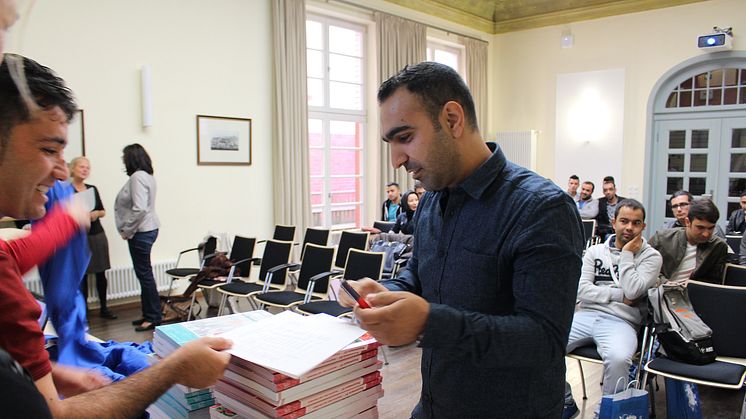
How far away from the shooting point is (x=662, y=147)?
30.8 feet

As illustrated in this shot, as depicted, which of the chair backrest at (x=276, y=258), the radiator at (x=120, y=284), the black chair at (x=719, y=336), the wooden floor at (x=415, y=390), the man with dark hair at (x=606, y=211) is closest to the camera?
the black chair at (x=719, y=336)

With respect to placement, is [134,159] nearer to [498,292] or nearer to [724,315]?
[498,292]

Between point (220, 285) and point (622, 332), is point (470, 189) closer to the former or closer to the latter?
point (622, 332)

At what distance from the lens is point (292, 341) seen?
1.26m

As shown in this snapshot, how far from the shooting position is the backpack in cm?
304

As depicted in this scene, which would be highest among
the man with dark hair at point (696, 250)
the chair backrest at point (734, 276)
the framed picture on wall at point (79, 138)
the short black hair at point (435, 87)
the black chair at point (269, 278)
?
the framed picture on wall at point (79, 138)

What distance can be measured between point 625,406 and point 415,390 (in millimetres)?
1586

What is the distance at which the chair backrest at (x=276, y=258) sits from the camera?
17.2 ft

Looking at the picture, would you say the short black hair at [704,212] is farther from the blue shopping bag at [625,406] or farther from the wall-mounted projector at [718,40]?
the wall-mounted projector at [718,40]

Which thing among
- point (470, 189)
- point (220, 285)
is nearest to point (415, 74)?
point (470, 189)

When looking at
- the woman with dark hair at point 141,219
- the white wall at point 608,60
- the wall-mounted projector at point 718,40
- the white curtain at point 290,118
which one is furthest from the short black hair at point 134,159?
the wall-mounted projector at point 718,40

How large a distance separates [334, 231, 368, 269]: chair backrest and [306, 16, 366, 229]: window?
2.61 m

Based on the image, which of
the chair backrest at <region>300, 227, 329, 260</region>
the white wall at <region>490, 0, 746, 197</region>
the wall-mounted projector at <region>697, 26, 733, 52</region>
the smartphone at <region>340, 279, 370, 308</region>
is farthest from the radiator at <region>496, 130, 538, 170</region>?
the smartphone at <region>340, 279, 370, 308</region>

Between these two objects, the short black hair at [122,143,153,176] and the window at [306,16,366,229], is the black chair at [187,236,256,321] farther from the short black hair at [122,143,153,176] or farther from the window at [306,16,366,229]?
the window at [306,16,366,229]
